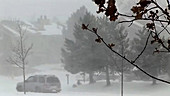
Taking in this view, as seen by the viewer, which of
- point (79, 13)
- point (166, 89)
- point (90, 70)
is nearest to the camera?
point (166, 89)

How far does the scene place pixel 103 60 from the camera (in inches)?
1094

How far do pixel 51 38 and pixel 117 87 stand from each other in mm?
19253

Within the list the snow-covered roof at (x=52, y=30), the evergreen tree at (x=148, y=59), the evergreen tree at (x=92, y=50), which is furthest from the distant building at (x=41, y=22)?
the evergreen tree at (x=148, y=59)

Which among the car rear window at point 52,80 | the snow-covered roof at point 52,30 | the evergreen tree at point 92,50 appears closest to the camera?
the car rear window at point 52,80

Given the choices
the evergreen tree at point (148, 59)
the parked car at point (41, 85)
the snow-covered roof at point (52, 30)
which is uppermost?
the snow-covered roof at point (52, 30)

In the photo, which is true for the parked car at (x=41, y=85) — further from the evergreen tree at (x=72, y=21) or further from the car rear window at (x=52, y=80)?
the evergreen tree at (x=72, y=21)

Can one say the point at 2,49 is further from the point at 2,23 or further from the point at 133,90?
the point at 133,90

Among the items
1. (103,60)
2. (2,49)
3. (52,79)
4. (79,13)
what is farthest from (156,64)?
(2,49)

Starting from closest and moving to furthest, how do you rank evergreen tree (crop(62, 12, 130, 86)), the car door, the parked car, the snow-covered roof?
1. the parked car
2. the car door
3. evergreen tree (crop(62, 12, 130, 86))
4. the snow-covered roof

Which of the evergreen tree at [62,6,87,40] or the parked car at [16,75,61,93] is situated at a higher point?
the evergreen tree at [62,6,87,40]

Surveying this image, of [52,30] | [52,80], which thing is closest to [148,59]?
[52,80]

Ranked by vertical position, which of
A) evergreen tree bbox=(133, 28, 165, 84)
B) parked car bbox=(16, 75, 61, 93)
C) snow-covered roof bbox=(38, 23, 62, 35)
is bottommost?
parked car bbox=(16, 75, 61, 93)

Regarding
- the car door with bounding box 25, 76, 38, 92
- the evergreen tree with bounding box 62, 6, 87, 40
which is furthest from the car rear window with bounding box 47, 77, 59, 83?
the evergreen tree with bounding box 62, 6, 87, 40

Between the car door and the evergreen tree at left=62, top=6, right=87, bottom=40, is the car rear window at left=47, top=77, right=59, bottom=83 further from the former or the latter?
the evergreen tree at left=62, top=6, right=87, bottom=40
